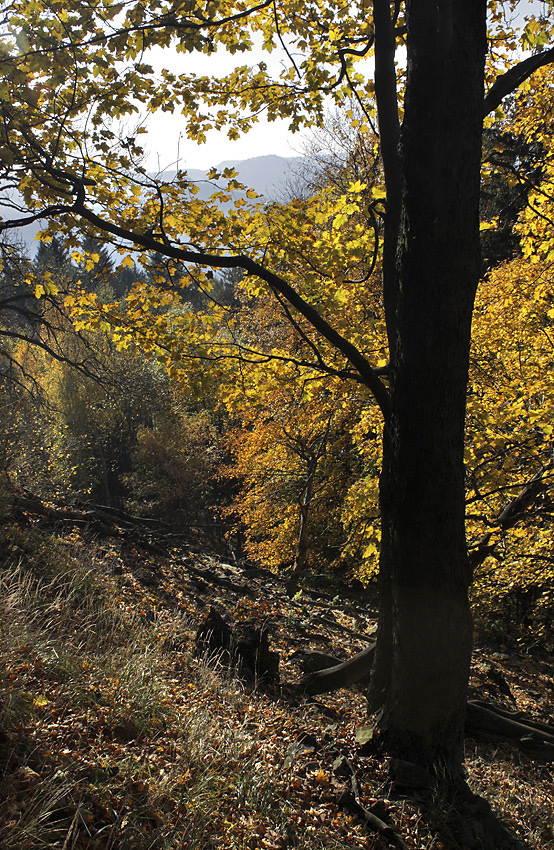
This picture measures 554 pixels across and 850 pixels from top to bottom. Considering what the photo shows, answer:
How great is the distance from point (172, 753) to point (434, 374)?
8.98ft

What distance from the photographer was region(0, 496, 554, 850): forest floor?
2.66 m

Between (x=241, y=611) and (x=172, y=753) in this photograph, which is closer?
(x=172, y=753)

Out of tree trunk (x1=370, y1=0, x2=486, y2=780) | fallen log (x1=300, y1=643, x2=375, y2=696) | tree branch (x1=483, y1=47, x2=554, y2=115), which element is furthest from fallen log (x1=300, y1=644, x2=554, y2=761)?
tree branch (x1=483, y1=47, x2=554, y2=115)

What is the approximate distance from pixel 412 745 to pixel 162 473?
1942 cm

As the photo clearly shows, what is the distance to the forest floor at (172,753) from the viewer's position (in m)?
2.66

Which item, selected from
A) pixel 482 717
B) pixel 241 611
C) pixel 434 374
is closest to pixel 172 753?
pixel 434 374

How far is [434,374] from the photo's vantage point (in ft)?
11.6

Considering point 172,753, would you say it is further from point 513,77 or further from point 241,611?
point 513,77

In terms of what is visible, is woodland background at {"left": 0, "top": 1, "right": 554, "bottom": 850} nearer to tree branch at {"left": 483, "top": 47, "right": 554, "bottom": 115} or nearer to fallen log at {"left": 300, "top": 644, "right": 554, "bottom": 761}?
fallen log at {"left": 300, "top": 644, "right": 554, "bottom": 761}

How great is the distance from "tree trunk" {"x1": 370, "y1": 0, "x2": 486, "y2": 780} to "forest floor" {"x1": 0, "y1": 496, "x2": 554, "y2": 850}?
53 cm

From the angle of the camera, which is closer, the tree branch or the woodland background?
the woodland background

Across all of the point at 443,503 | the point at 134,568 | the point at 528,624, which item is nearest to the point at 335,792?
the point at 443,503

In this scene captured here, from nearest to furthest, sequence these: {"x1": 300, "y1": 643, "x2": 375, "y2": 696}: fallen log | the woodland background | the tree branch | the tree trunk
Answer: the woodland background
the tree trunk
the tree branch
{"x1": 300, "y1": 643, "x2": 375, "y2": 696}: fallen log

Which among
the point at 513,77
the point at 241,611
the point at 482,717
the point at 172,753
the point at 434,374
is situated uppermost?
the point at 513,77
